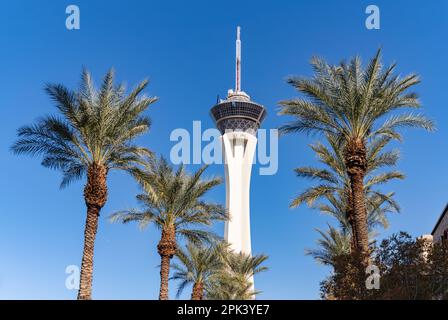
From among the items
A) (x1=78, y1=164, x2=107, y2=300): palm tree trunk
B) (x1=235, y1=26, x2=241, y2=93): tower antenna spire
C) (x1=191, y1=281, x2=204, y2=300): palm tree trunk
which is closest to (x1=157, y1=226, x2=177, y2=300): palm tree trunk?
(x1=78, y1=164, x2=107, y2=300): palm tree trunk

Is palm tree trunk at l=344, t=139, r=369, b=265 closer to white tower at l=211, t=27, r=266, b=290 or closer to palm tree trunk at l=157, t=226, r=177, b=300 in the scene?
palm tree trunk at l=157, t=226, r=177, b=300

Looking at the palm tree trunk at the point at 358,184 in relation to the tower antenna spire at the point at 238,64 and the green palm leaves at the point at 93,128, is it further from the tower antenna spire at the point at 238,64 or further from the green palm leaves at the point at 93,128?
the tower antenna spire at the point at 238,64

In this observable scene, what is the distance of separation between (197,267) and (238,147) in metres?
58.1

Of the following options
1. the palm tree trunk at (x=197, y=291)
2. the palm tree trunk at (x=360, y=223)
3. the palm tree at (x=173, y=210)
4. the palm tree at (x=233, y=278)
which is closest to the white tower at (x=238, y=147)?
the palm tree at (x=233, y=278)

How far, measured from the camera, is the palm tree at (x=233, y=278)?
40.1 meters

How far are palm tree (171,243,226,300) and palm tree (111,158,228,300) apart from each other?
25.5ft

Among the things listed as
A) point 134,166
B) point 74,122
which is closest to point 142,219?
point 134,166

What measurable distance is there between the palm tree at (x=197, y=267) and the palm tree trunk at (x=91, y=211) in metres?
16.7

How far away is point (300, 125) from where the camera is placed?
23562 mm

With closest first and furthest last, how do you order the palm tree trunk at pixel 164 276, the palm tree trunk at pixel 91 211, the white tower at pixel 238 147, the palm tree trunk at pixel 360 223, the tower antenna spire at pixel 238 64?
the palm tree trunk at pixel 91 211 < the palm tree trunk at pixel 360 223 < the palm tree trunk at pixel 164 276 < the white tower at pixel 238 147 < the tower antenna spire at pixel 238 64

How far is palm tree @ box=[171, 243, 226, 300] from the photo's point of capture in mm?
38438

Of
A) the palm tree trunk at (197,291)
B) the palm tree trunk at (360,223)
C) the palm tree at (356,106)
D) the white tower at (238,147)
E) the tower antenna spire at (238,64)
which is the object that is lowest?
the palm tree trunk at (197,291)

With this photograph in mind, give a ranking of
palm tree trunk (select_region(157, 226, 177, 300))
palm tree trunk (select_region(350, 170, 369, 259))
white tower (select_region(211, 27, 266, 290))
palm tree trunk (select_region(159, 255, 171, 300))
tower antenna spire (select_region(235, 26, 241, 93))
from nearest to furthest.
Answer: palm tree trunk (select_region(350, 170, 369, 259)) → palm tree trunk (select_region(159, 255, 171, 300)) → palm tree trunk (select_region(157, 226, 177, 300)) → white tower (select_region(211, 27, 266, 290)) → tower antenna spire (select_region(235, 26, 241, 93))

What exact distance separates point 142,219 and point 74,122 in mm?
9625
